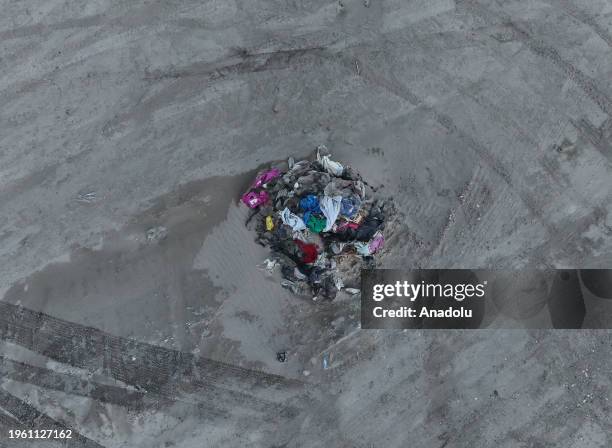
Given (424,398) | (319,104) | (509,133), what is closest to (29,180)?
(319,104)

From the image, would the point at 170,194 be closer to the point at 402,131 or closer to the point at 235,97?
the point at 235,97

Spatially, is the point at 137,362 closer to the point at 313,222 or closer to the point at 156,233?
the point at 156,233

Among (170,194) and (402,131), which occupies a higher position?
(402,131)

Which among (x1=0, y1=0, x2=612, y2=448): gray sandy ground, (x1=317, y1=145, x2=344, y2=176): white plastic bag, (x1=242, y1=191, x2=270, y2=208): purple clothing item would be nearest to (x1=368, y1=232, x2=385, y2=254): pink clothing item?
(x1=0, y1=0, x2=612, y2=448): gray sandy ground

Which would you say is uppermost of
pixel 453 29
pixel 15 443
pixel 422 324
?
pixel 453 29

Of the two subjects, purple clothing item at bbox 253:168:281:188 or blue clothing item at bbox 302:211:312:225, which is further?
purple clothing item at bbox 253:168:281:188

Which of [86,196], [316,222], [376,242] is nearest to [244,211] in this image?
[316,222]

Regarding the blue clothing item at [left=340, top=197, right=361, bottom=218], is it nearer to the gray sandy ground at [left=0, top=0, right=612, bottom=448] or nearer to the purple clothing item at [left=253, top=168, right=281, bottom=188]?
the gray sandy ground at [left=0, top=0, right=612, bottom=448]
